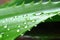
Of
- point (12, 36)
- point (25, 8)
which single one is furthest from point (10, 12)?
point (12, 36)

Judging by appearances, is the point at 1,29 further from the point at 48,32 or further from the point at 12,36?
the point at 48,32

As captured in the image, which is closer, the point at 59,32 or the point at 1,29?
the point at 1,29

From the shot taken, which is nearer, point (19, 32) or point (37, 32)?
point (19, 32)

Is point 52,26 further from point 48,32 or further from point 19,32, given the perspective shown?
point 19,32

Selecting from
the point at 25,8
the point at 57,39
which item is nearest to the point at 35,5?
the point at 25,8

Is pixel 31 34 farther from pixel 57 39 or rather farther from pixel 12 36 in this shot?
pixel 12 36

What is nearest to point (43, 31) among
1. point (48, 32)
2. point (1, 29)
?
point (48, 32)
